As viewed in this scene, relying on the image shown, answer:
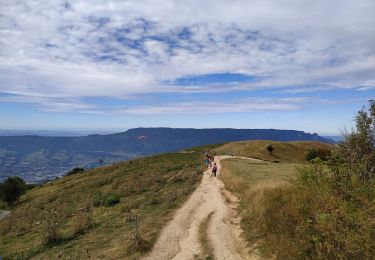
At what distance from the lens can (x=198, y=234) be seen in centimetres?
2016

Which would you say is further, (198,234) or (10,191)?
(10,191)

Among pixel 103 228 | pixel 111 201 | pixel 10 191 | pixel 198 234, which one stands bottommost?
pixel 10 191

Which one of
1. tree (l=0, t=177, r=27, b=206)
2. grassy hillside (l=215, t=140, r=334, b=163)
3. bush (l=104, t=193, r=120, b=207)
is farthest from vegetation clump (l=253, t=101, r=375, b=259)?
tree (l=0, t=177, r=27, b=206)

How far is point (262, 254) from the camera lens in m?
16.1

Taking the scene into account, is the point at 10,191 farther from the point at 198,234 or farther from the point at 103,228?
the point at 198,234

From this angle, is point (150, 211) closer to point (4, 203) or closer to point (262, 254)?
point (262, 254)

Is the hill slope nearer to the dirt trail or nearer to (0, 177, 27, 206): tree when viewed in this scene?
the dirt trail

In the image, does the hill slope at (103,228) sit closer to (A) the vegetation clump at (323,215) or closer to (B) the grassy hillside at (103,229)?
(B) the grassy hillside at (103,229)

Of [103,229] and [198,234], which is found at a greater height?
[198,234]

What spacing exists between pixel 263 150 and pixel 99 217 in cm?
5172

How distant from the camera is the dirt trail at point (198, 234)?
56.6 feet

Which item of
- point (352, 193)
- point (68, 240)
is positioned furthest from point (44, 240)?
point (352, 193)

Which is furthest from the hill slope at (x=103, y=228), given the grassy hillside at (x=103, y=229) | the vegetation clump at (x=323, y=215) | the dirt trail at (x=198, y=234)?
the vegetation clump at (x=323, y=215)

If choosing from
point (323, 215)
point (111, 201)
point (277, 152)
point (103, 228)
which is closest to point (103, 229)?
point (103, 228)
